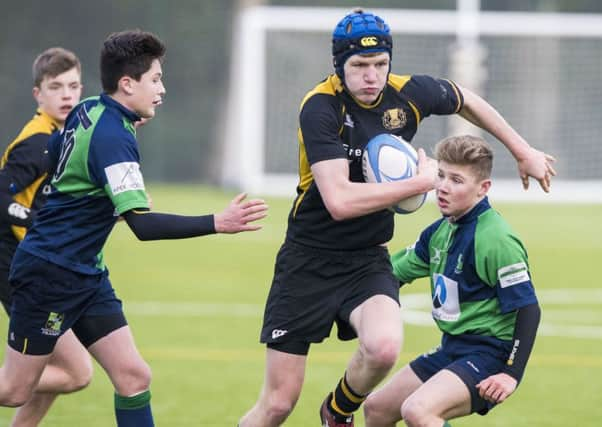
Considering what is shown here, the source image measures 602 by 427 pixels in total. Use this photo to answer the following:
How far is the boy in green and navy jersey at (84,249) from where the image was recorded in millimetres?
5281

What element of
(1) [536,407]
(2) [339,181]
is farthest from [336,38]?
(1) [536,407]

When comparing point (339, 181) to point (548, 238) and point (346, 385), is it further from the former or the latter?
point (548, 238)

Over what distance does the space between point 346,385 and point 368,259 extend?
605 mm

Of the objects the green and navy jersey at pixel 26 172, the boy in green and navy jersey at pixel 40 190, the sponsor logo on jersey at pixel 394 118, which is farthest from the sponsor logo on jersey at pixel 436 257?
the green and navy jersey at pixel 26 172

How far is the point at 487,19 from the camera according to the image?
22.9 meters

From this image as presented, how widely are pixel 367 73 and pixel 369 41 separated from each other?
146mm

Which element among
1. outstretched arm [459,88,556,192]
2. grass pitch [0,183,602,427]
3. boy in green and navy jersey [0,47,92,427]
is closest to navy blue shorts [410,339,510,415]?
outstretched arm [459,88,556,192]

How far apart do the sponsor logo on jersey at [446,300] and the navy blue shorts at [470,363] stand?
4.6 inches

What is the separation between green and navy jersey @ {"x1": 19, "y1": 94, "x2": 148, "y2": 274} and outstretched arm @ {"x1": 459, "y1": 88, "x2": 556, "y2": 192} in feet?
5.70

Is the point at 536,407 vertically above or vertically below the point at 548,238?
above

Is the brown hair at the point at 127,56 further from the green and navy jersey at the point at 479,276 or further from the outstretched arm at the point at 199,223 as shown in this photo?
the green and navy jersey at the point at 479,276

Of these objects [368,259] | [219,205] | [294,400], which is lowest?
[219,205]

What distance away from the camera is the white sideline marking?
10.2m

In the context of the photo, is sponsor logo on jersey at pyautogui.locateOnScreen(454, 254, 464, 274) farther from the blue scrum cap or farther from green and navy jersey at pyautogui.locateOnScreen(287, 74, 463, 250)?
the blue scrum cap
